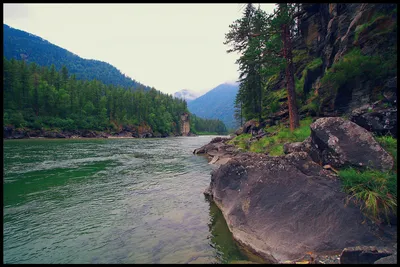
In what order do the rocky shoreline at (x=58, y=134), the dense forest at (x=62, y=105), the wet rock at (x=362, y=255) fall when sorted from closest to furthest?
the wet rock at (x=362, y=255) < the rocky shoreline at (x=58, y=134) < the dense forest at (x=62, y=105)

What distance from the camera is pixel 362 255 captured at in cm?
485

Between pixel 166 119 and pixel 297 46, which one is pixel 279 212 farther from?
pixel 166 119

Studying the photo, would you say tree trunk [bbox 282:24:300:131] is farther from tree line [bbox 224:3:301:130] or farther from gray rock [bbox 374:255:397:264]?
gray rock [bbox 374:255:397:264]

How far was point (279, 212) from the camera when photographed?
7.24 metres

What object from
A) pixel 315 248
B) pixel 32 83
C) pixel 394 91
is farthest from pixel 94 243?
pixel 32 83

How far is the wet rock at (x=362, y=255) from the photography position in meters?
4.83

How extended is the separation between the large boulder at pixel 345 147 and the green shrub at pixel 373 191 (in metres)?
0.66

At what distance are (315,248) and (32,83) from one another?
355 ft

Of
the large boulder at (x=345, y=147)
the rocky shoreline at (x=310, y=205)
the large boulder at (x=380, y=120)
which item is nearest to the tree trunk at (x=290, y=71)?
the large boulder at (x=380, y=120)

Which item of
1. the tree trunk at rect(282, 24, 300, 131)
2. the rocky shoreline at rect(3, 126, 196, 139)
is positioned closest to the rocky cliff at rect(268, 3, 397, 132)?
the tree trunk at rect(282, 24, 300, 131)

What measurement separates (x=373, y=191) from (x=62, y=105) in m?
104

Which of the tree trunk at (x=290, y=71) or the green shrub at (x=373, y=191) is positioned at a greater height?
the tree trunk at (x=290, y=71)

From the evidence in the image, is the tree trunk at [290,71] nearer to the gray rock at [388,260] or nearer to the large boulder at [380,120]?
the large boulder at [380,120]

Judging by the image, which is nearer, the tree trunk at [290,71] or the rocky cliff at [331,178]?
the rocky cliff at [331,178]
